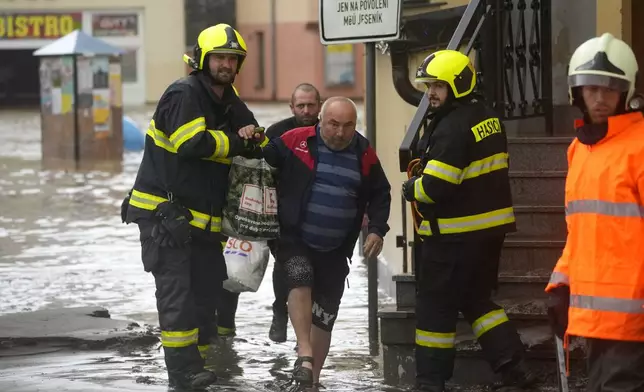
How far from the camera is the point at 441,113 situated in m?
7.44

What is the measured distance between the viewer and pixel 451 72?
24.2 feet

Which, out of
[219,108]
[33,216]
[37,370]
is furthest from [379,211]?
[33,216]

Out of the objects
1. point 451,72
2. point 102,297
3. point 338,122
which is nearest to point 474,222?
point 451,72

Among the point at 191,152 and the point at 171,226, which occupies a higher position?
the point at 191,152

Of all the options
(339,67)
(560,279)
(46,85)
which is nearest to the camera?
(560,279)

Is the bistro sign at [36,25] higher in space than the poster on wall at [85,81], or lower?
higher

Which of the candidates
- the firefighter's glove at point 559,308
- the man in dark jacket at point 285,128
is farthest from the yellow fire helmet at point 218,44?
the firefighter's glove at point 559,308

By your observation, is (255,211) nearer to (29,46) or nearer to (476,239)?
(476,239)

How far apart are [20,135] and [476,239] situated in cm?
2703

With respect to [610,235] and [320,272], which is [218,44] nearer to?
[320,272]

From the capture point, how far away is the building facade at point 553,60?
394 inches

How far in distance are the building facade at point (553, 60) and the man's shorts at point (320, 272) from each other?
2306mm

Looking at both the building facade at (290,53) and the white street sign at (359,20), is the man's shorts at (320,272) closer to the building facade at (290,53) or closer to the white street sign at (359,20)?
the white street sign at (359,20)

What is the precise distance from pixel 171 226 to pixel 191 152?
0.42m
